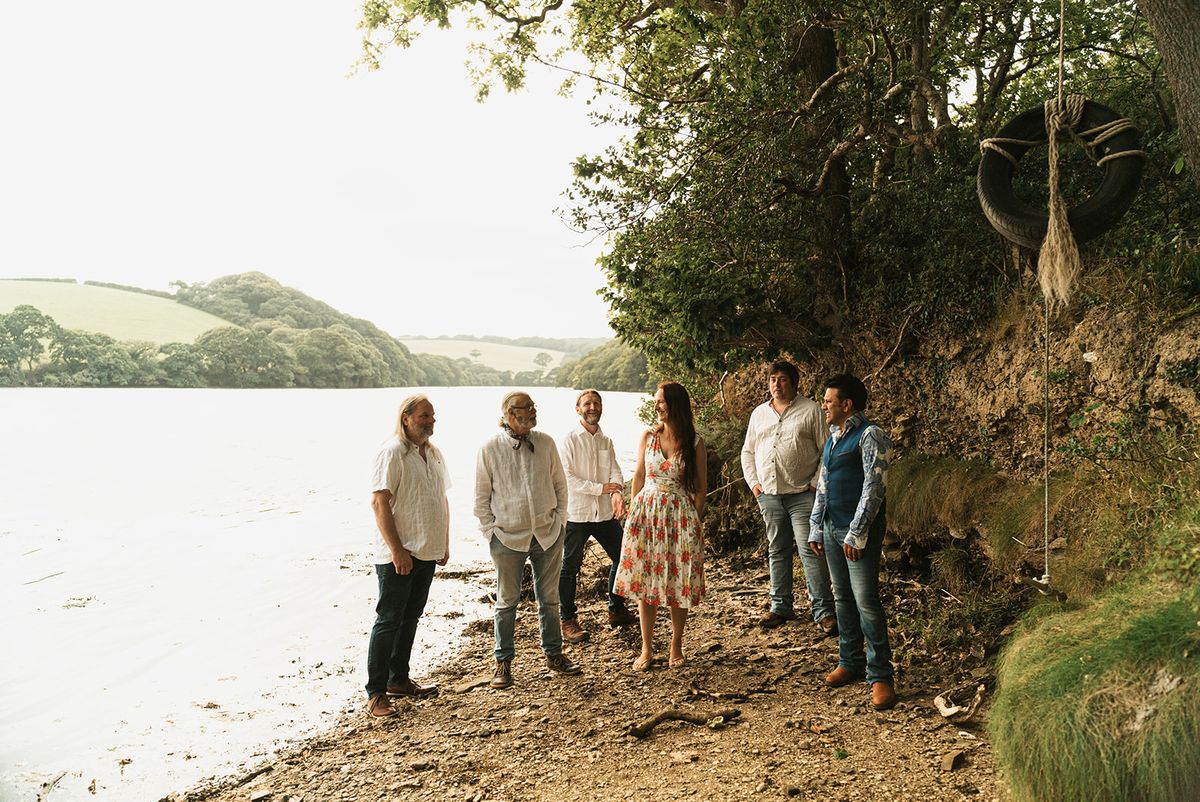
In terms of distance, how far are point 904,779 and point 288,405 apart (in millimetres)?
61215

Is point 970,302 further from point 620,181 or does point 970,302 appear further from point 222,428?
point 222,428

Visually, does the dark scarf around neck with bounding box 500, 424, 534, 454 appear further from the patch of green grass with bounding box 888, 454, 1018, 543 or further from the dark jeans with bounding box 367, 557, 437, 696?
the patch of green grass with bounding box 888, 454, 1018, 543

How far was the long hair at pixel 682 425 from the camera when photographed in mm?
5098

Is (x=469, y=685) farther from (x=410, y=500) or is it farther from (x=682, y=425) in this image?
(x=682, y=425)

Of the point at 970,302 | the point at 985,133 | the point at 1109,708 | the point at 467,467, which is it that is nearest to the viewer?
the point at 1109,708

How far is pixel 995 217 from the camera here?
4.98 metres

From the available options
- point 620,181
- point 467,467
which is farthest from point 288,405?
point 620,181

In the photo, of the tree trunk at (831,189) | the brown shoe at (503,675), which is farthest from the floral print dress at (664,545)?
the tree trunk at (831,189)

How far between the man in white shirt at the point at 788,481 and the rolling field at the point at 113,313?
164 ft

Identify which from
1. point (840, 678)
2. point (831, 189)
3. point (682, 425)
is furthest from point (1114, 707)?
point (831, 189)

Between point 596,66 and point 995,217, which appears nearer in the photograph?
point 995,217

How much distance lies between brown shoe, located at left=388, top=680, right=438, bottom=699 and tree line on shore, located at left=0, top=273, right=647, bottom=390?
153 feet

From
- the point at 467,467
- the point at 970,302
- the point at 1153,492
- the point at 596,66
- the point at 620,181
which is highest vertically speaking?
the point at 596,66

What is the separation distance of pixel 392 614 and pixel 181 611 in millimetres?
7332
